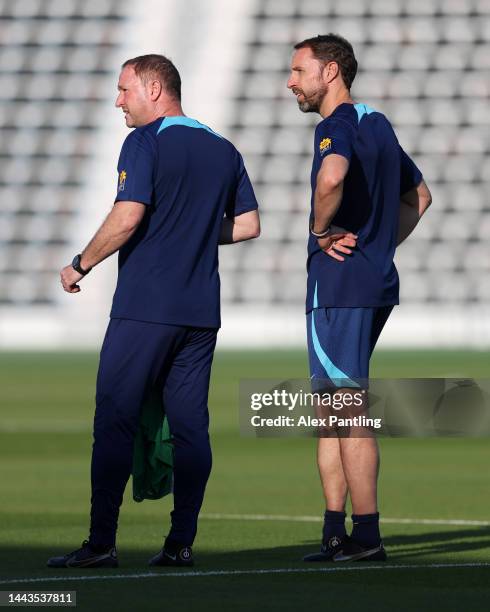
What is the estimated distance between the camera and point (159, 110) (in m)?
8.59

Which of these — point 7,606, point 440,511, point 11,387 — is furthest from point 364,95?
point 7,606

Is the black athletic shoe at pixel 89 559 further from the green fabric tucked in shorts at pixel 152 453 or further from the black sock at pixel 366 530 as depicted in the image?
the black sock at pixel 366 530

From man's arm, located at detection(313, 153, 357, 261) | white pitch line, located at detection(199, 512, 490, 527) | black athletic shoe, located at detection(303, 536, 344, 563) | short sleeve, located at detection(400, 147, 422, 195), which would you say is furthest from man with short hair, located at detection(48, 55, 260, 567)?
white pitch line, located at detection(199, 512, 490, 527)

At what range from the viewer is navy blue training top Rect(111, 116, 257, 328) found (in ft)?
27.7

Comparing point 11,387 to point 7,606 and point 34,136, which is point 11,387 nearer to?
point 7,606

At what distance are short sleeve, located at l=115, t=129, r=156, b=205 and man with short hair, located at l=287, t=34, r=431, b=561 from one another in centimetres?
76

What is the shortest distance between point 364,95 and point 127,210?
205 ft

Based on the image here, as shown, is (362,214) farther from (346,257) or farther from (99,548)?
(99,548)

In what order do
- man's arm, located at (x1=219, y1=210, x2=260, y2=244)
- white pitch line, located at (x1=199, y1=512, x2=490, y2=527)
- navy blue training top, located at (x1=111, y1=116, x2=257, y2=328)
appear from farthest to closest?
white pitch line, located at (x1=199, y1=512, x2=490, y2=527), man's arm, located at (x1=219, y1=210, x2=260, y2=244), navy blue training top, located at (x1=111, y1=116, x2=257, y2=328)

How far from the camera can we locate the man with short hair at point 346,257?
860 cm

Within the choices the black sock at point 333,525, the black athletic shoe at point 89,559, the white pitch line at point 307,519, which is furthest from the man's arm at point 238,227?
the white pitch line at point 307,519

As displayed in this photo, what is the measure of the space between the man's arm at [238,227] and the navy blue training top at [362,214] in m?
0.30

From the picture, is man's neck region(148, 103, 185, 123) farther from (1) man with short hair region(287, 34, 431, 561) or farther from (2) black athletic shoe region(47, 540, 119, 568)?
(2) black athletic shoe region(47, 540, 119, 568)

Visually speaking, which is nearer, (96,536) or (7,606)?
(7,606)
